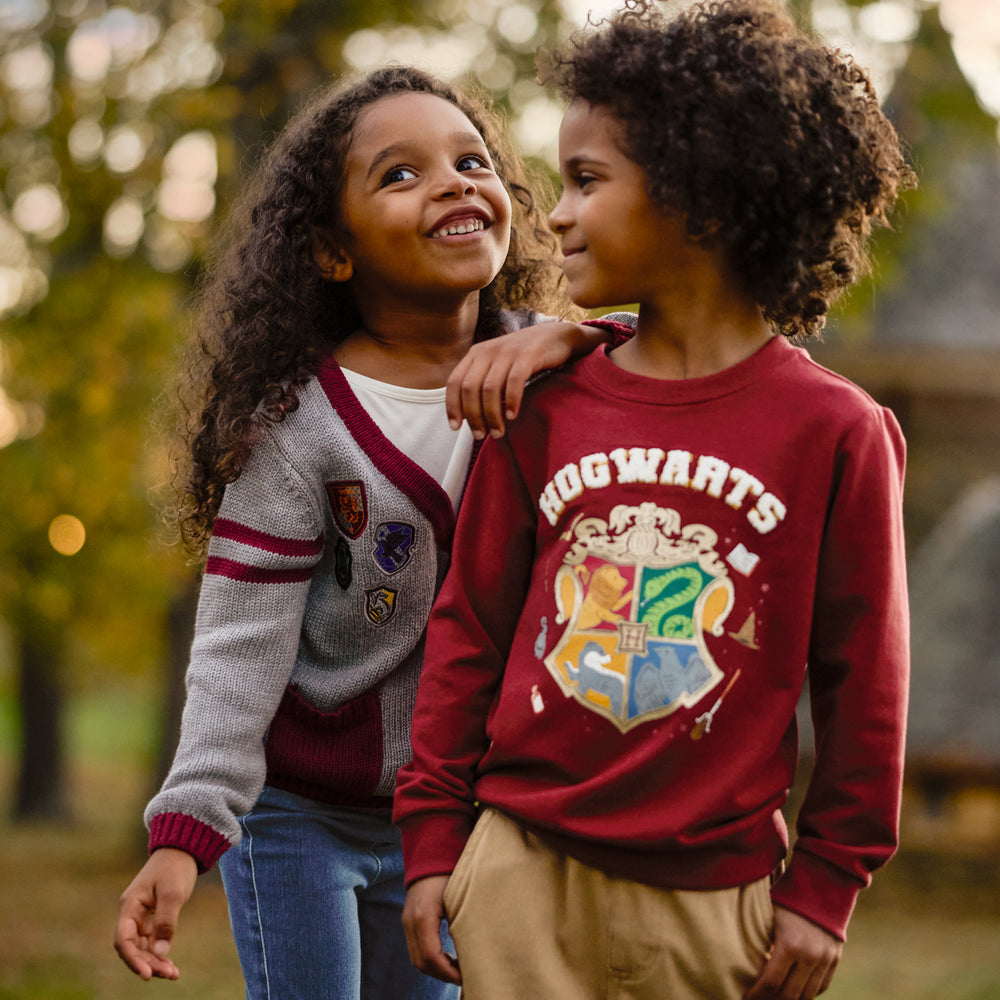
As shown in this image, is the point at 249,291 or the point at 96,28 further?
the point at 96,28

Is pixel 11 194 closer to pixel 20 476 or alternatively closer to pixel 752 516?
pixel 20 476

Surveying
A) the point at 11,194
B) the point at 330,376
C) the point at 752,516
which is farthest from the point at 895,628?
the point at 11,194

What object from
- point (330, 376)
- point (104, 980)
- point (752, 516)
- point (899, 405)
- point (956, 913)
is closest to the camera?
point (752, 516)

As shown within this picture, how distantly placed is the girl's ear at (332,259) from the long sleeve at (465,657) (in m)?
0.54

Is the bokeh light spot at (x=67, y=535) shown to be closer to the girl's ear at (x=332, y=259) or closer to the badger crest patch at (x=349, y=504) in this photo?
the girl's ear at (x=332, y=259)

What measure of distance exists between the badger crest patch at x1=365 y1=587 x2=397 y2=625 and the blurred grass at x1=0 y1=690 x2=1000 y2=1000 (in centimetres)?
479

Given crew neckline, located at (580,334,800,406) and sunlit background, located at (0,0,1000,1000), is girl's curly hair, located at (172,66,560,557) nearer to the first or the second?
crew neckline, located at (580,334,800,406)

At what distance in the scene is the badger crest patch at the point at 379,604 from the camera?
2039 millimetres

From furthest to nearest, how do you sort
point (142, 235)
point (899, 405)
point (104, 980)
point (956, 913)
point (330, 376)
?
point (899, 405) → point (956, 913) → point (142, 235) → point (104, 980) → point (330, 376)

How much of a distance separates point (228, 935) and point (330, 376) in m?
6.42

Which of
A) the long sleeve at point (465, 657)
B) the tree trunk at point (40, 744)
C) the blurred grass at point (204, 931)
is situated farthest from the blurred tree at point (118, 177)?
the tree trunk at point (40, 744)

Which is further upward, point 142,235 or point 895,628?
point 895,628

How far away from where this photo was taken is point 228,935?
769cm

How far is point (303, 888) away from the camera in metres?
2.07
